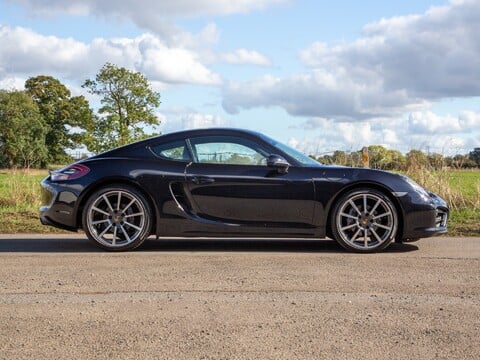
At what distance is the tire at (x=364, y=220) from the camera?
715 centimetres

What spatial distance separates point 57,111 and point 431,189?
66.0 m

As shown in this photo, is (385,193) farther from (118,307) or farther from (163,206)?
(118,307)

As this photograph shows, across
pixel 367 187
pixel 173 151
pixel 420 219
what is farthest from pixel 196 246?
pixel 420 219

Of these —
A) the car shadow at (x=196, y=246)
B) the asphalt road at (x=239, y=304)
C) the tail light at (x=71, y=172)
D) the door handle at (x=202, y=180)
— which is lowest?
the asphalt road at (x=239, y=304)

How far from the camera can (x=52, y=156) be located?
72.2 m

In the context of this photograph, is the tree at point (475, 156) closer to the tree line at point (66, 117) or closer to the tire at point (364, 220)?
the tire at point (364, 220)

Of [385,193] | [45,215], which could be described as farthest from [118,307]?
[385,193]

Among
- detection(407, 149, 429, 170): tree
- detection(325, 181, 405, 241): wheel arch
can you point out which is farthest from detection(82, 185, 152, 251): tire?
detection(407, 149, 429, 170): tree

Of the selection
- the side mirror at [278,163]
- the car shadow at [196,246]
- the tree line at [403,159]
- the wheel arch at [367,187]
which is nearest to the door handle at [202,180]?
the side mirror at [278,163]

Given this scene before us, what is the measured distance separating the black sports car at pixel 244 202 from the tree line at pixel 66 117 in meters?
45.3

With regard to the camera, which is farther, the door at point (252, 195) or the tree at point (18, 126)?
the tree at point (18, 126)

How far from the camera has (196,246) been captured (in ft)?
25.2

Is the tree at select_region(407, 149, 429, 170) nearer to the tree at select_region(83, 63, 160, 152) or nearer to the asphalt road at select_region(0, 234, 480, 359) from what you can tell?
the asphalt road at select_region(0, 234, 480, 359)

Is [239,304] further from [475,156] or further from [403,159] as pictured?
[475,156]
